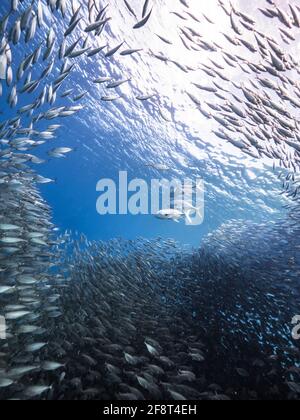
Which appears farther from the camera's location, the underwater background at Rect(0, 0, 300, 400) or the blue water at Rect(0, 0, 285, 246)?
the blue water at Rect(0, 0, 285, 246)

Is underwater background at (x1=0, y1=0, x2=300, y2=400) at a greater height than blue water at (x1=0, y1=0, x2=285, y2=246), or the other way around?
blue water at (x1=0, y1=0, x2=285, y2=246)

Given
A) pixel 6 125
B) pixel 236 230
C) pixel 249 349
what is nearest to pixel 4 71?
pixel 6 125

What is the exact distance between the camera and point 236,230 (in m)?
17.7

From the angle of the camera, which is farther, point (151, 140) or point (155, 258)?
point (151, 140)

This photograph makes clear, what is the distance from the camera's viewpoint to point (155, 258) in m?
13.1

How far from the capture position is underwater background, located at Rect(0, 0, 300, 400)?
20.8 feet

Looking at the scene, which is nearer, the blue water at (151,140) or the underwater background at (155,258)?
the underwater background at (155,258)

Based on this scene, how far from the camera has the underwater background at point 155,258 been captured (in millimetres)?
6336

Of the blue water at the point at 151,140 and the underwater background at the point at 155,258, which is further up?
the blue water at the point at 151,140

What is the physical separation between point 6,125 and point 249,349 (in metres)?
8.46

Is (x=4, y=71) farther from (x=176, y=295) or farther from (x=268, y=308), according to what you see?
(x=268, y=308)
